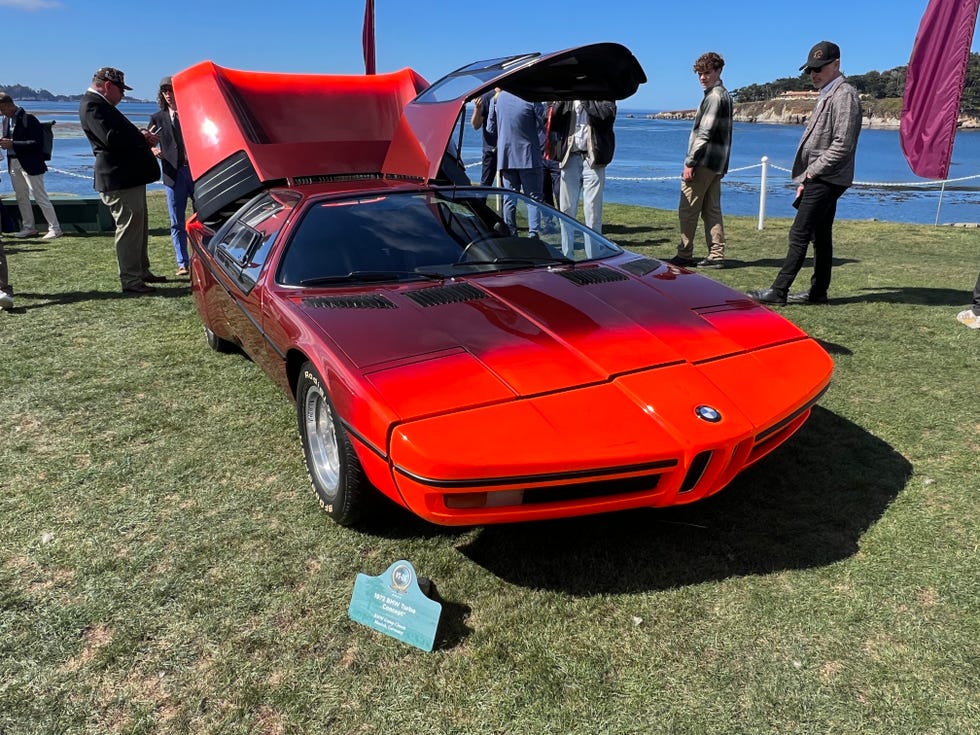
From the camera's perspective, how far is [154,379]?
4328 millimetres

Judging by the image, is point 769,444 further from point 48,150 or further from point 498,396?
point 48,150

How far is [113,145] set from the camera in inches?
239

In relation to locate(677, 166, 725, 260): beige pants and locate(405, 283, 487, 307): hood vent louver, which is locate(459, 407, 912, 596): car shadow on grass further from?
locate(677, 166, 725, 260): beige pants

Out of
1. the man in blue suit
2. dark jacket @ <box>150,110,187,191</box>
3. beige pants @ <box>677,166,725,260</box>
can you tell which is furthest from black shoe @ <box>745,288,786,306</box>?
dark jacket @ <box>150,110,187,191</box>

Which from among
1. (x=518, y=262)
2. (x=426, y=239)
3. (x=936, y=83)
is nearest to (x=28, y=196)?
(x=426, y=239)

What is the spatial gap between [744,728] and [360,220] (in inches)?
106

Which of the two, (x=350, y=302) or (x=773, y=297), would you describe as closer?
(x=350, y=302)

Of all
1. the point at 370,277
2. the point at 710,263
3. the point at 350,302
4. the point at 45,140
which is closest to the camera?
the point at 350,302

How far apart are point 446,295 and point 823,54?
3.97 m

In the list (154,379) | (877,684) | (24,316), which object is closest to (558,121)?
(154,379)

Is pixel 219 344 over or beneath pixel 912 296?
over

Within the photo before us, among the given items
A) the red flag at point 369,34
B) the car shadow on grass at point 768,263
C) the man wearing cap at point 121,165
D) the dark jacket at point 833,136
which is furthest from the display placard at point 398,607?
the red flag at point 369,34

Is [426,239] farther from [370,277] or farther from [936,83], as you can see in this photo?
[936,83]

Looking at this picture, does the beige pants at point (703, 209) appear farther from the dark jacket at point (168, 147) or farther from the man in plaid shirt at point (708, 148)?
the dark jacket at point (168, 147)
